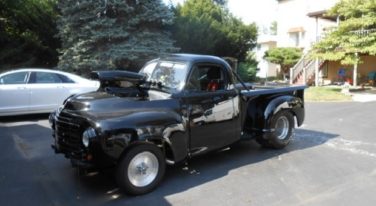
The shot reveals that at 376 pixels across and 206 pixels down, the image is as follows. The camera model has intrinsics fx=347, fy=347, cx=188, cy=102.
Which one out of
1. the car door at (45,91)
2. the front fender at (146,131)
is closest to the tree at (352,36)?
the car door at (45,91)

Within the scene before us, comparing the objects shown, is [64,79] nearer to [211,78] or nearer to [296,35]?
[211,78]

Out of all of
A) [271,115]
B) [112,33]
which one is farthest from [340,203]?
[112,33]

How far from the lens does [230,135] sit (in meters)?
5.89

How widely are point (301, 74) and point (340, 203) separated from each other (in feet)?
62.7

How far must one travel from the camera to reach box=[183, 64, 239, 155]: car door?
17.3 ft

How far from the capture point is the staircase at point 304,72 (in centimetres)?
2189

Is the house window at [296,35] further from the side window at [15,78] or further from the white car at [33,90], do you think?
the side window at [15,78]

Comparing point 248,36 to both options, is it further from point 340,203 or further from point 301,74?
point 340,203

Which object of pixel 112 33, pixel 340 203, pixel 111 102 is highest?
pixel 112 33

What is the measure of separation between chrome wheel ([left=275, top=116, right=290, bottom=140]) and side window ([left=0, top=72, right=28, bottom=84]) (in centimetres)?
715

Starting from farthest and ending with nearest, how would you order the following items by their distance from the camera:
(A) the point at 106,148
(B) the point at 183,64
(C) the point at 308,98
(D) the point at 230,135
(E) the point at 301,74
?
(E) the point at 301,74 → (C) the point at 308,98 → (D) the point at 230,135 → (B) the point at 183,64 → (A) the point at 106,148

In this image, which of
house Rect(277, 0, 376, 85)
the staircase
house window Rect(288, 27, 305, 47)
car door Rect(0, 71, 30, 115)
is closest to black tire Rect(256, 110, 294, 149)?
car door Rect(0, 71, 30, 115)

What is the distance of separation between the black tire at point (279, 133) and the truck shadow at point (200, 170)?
14 centimetres

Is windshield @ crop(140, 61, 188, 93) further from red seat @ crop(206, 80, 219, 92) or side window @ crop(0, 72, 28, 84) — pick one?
side window @ crop(0, 72, 28, 84)
